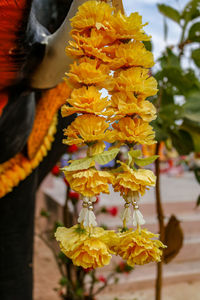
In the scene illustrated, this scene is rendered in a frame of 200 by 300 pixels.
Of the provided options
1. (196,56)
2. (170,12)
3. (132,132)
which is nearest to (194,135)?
(196,56)

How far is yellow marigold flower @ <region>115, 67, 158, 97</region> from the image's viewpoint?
426 mm

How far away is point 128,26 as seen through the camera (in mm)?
419

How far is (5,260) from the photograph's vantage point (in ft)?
3.25

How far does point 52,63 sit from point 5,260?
647 millimetres

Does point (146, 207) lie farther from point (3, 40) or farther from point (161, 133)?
point (3, 40)

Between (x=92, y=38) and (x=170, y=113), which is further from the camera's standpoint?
(x=170, y=113)

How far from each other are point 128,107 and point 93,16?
0.40 feet

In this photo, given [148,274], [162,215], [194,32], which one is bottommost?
[148,274]

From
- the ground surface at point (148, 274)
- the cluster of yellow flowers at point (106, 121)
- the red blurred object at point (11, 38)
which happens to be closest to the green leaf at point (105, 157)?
the cluster of yellow flowers at point (106, 121)

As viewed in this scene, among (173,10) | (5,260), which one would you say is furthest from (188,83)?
(5,260)

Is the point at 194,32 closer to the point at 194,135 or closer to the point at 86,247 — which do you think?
the point at 194,135

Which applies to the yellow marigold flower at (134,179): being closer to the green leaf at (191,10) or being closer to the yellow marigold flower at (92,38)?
the yellow marigold flower at (92,38)

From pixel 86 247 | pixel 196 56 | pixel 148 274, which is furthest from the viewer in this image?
pixel 148 274

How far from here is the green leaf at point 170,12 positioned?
920 mm
